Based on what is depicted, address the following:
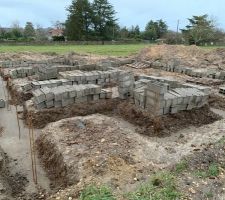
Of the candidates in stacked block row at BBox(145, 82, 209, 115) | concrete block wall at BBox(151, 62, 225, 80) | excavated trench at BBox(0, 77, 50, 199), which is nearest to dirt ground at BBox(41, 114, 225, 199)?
excavated trench at BBox(0, 77, 50, 199)

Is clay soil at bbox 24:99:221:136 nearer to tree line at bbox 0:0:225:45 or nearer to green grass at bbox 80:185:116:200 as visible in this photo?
green grass at bbox 80:185:116:200

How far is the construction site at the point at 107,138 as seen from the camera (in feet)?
19.9

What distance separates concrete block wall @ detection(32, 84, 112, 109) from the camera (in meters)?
10.4

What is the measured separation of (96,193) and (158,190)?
114 centimetres

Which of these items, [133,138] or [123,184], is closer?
[123,184]

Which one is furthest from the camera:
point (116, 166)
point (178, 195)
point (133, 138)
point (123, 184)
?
point (133, 138)

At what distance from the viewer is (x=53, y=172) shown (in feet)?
23.2

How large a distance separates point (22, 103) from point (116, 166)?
700 centimetres

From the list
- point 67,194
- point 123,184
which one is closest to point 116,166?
point 123,184

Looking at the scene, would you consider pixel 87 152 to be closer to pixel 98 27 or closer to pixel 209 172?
pixel 209 172

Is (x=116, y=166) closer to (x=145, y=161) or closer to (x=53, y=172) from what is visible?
(x=145, y=161)

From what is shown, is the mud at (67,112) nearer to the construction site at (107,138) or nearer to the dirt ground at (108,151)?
the construction site at (107,138)

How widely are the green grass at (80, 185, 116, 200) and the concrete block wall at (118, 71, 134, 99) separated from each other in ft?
20.7

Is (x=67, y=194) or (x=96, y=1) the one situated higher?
(x=96, y=1)
